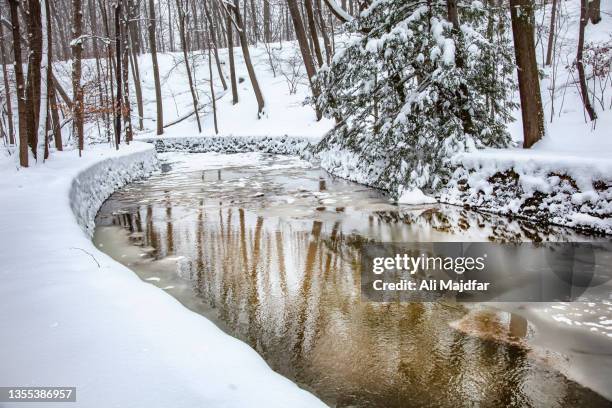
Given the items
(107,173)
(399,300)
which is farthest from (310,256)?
(107,173)

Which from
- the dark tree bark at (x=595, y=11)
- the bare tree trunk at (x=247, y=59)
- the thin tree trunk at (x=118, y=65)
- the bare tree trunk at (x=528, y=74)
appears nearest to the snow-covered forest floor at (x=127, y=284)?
the bare tree trunk at (x=528, y=74)

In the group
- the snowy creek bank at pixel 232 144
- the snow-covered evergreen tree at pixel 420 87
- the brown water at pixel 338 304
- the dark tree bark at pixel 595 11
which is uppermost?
the dark tree bark at pixel 595 11

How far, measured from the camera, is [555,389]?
329cm

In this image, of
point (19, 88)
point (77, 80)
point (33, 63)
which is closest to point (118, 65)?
point (77, 80)

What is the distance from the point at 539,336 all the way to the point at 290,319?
2.37 m

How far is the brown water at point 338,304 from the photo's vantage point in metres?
3.40

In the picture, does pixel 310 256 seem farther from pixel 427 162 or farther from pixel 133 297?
pixel 427 162

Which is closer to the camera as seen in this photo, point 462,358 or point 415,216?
point 462,358

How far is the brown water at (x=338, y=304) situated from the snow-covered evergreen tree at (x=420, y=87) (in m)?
1.26

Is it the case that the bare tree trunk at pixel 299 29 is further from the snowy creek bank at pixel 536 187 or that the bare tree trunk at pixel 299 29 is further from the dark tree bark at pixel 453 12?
the snowy creek bank at pixel 536 187

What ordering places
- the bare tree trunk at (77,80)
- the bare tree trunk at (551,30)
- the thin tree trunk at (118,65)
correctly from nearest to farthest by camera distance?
the bare tree trunk at (77,80), the bare tree trunk at (551,30), the thin tree trunk at (118,65)

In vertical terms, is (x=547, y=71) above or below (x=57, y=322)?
above

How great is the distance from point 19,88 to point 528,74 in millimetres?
11795

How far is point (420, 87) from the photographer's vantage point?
391 inches
